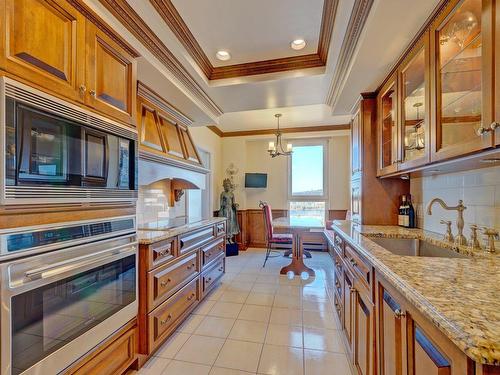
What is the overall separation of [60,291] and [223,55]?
A: 225 cm

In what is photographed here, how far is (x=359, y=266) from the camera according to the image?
1562 millimetres

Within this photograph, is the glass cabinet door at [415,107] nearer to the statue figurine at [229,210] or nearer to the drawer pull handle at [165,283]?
the drawer pull handle at [165,283]

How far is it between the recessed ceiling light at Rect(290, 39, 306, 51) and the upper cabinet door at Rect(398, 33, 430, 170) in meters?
0.84

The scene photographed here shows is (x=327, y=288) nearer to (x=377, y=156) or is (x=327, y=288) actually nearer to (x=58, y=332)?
(x=377, y=156)

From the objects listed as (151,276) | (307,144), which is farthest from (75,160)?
(307,144)

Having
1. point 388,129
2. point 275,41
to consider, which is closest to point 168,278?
point 275,41

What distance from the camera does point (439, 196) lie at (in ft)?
6.32

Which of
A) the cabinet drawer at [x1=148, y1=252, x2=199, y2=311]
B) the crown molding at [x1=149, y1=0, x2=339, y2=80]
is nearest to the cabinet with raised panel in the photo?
the crown molding at [x1=149, y1=0, x2=339, y2=80]

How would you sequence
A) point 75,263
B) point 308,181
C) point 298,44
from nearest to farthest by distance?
point 75,263 → point 298,44 → point 308,181

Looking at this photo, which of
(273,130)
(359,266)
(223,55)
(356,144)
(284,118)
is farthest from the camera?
(273,130)

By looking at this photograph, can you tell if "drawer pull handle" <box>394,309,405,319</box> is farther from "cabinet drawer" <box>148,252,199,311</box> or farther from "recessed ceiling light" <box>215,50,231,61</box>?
"recessed ceiling light" <box>215,50,231,61</box>

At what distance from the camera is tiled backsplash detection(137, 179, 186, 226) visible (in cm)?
269

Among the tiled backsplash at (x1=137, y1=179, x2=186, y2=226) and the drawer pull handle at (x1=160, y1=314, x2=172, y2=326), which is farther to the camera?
the tiled backsplash at (x1=137, y1=179, x2=186, y2=226)

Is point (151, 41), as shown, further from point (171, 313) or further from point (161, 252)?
point (171, 313)
